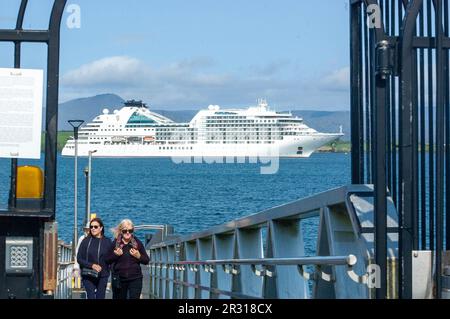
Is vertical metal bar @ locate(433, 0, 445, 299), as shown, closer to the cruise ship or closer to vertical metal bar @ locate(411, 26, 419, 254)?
vertical metal bar @ locate(411, 26, 419, 254)

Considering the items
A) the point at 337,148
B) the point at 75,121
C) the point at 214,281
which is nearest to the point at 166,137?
the point at 337,148

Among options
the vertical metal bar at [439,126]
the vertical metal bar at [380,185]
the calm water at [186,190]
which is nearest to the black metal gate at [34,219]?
the vertical metal bar at [380,185]

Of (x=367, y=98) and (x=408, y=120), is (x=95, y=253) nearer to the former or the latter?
(x=367, y=98)

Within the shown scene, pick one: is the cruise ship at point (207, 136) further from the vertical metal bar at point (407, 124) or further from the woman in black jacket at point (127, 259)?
the vertical metal bar at point (407, 124)

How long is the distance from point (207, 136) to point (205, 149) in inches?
72.4

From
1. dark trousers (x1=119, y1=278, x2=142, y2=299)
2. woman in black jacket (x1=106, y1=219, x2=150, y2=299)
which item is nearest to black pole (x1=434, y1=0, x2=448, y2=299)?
woman in black jacket (x1=106, y1=219, x2=150, y2=299)

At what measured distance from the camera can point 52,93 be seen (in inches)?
267

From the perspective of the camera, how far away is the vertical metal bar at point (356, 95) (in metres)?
7.66

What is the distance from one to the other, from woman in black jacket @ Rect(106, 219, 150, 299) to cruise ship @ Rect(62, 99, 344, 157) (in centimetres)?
10047

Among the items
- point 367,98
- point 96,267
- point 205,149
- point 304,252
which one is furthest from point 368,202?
point 205,149

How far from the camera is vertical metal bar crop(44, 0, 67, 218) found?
675cm
